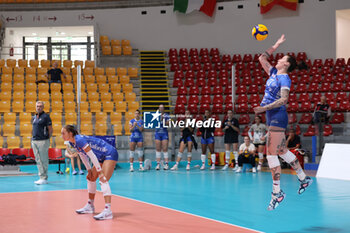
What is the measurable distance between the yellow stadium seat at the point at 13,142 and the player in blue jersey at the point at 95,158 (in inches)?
361

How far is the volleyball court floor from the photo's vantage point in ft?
17.7

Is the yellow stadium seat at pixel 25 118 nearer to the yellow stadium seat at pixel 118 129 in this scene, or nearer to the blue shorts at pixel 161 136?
the yellow stadium seat at pixel 118 129

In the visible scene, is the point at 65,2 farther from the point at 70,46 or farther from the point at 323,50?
the point at 323,50

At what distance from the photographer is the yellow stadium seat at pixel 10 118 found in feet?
52.2

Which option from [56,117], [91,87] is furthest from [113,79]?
[56,117]

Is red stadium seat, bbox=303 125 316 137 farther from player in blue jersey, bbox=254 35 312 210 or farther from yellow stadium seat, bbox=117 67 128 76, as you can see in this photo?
yellow stadium seat, bbox=117 67 128 76

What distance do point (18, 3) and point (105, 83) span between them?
8966 mm

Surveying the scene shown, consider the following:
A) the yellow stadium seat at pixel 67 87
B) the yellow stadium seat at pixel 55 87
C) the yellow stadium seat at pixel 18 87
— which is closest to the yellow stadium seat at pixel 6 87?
the yellow stadium seat at pixel 18 87

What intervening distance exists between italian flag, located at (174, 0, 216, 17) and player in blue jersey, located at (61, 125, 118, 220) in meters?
19.0

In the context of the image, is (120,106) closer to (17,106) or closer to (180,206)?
(17,106)

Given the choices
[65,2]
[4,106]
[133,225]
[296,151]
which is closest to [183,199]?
[133,225]

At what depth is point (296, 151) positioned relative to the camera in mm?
13203

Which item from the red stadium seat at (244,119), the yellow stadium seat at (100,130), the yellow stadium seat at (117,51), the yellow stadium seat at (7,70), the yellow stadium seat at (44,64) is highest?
the yellow stadium seat at (117,51)

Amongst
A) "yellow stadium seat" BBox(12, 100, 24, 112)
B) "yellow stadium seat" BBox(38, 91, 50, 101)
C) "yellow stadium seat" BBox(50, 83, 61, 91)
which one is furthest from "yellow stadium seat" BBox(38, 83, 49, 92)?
"yellow stadium seat" BBox(12, 100, 24, 112)
